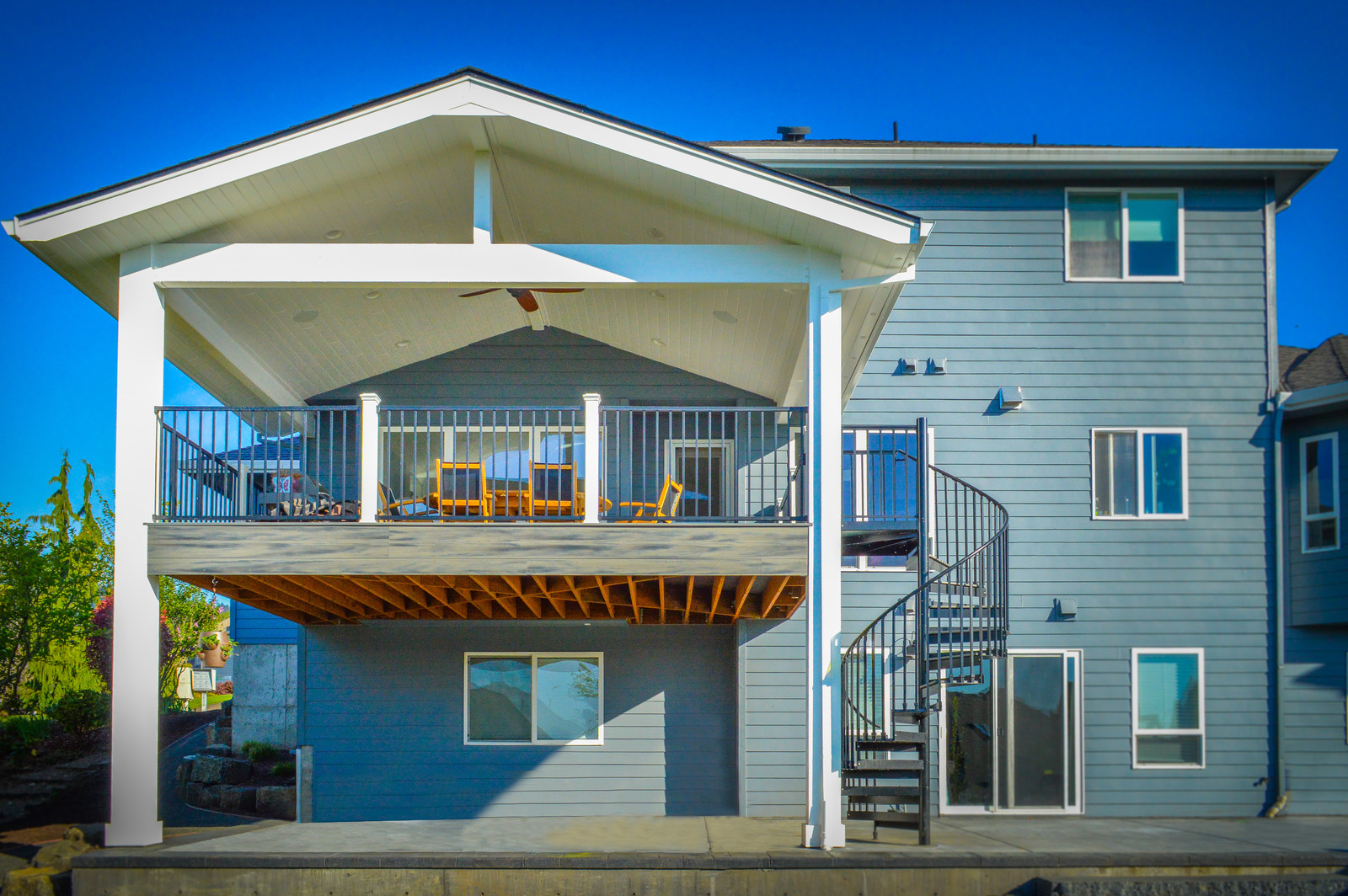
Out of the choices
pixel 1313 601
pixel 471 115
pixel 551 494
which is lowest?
pixel 1313 601

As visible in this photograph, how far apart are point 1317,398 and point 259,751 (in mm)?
14312

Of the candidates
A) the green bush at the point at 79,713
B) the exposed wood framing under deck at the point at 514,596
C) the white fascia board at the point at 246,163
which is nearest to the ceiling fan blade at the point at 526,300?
the white fascia board at the point at 246,163

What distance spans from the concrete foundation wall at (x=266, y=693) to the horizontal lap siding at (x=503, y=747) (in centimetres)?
455

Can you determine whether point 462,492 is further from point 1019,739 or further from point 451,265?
point 1019,739

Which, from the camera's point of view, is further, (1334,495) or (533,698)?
(1334,495)

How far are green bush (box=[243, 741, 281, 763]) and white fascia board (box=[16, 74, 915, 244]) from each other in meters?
9.18

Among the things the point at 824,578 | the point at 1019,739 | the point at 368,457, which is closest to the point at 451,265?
the point at 368,457

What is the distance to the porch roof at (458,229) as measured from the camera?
8453 millimetres

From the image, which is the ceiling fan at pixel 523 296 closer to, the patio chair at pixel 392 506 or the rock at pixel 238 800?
the patio chair at pixel 392 506

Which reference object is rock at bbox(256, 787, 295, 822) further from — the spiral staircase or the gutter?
the gutter

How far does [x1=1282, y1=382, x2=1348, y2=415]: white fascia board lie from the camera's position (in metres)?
11.8

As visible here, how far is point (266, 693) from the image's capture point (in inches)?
620

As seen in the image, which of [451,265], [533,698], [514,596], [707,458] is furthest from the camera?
[707,458]

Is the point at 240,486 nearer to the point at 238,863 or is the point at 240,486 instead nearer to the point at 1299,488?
the point at 238,863
